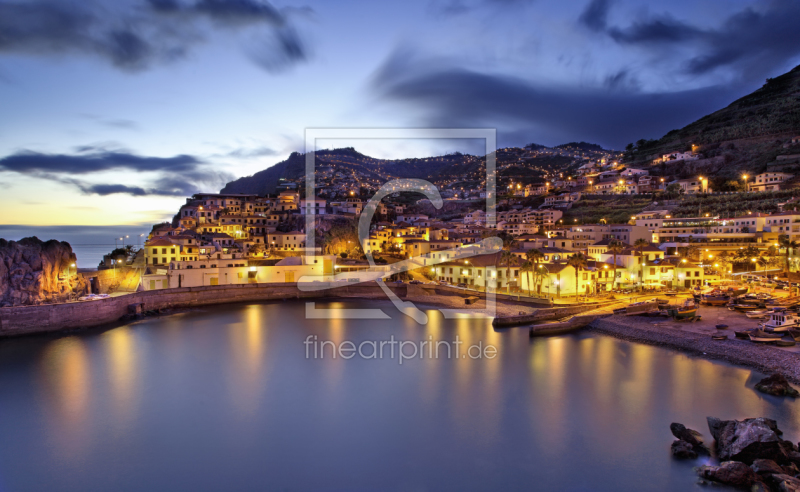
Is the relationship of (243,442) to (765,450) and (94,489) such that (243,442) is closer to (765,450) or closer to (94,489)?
(94,489)

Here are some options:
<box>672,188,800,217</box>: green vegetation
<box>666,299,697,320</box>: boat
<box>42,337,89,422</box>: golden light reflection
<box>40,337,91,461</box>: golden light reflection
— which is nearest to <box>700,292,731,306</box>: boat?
<box>666,299,697,320</box>: boat

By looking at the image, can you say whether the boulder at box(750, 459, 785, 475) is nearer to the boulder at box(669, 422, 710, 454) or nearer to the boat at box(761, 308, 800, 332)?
the boulder at box(669, 422, 710, 454)

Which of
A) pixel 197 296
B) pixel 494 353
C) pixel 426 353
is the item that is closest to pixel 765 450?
pixel 494 353

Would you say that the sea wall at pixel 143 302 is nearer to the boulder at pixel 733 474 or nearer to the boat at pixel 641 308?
the boat at pixel 641 308

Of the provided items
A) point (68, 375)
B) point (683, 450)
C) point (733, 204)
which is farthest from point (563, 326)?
point (733, 204)

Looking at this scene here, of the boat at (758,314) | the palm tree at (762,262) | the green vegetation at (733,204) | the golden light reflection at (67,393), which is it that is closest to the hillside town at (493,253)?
the palm tree at (762,262)

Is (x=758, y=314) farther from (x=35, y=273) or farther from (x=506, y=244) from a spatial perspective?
(x=35, y=273)

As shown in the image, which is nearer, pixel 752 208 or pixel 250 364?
pixel 250 364
